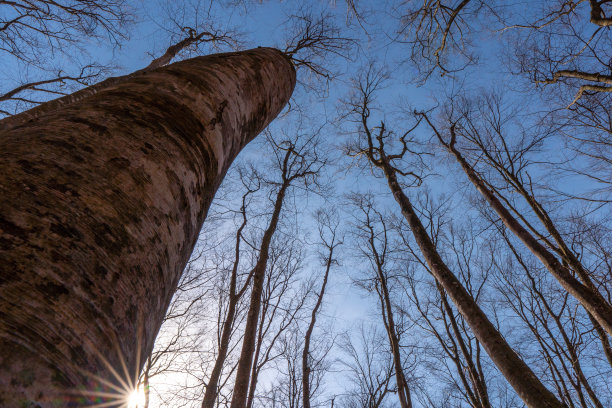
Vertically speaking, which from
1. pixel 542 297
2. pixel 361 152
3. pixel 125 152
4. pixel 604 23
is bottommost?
pixel 125 152

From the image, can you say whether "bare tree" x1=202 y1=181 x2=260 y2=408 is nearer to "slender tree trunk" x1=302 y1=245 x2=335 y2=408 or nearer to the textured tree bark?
"slender tree trunk" x1=302 y1=245 x2=335 y2=408

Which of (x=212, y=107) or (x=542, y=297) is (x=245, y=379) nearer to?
(x=212, y=107)

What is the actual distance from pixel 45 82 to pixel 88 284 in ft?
26.1

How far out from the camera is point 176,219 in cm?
80

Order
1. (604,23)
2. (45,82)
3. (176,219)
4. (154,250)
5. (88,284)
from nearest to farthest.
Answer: (88,284)
(154,250)
(176,219)
(604,23)
(45,82)

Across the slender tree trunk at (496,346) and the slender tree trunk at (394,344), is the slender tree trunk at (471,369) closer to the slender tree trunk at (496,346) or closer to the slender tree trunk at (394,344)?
the slender tree trunk at (394,344)

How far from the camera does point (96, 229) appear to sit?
576 mm

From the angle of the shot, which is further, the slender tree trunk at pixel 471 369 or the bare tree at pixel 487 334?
the slender tree trunk at pixel 471 369

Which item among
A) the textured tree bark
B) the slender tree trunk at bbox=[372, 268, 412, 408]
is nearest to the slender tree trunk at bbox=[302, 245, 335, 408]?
the slender tree trunk at bbox=[372, 268, 412, 408]

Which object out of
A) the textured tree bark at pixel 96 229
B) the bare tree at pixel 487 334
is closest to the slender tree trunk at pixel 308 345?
the bare tree at pixel 487 334

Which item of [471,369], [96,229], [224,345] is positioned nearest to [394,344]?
[471,369]

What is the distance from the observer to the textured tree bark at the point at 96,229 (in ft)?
1.36

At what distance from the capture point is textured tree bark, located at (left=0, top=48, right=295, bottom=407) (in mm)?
413

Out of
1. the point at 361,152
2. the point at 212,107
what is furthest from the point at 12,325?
the point at 361,152
